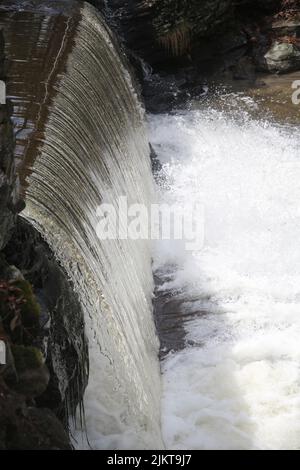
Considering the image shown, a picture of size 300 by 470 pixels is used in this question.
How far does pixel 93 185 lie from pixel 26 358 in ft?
7.16

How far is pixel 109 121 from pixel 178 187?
1.43m

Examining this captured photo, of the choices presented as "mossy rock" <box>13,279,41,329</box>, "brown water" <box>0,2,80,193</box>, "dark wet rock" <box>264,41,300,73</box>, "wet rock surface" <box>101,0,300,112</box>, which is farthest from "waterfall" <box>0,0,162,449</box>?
"dark wet rock" <box>264,41,300,73</box>

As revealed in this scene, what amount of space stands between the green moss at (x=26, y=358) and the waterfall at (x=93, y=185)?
87 cm

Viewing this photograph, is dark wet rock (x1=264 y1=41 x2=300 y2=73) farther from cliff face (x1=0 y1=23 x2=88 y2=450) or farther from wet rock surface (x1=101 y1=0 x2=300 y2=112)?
cliff face (x1=0 y1=23 x2=88 y2=450)

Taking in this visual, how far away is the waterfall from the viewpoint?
376 centimetres

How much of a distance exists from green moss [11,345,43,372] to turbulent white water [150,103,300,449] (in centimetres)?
182

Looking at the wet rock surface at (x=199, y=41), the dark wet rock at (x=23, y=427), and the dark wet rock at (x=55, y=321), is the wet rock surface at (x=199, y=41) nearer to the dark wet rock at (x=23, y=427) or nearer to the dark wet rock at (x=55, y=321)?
the dark wet rock at (x=55, y=321)

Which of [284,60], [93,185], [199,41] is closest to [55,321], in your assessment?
[93,185]

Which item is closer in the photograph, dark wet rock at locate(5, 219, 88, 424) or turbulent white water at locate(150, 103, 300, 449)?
dark wet rock at locate(5, 219, 88, 424)

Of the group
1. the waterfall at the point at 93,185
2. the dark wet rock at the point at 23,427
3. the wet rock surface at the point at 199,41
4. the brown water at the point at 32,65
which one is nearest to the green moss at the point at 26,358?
the dark wet rock at the point at 23,427

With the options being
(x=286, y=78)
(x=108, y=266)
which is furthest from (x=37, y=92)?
(x=286, y=78)

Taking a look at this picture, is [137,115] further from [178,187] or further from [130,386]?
[130,386]

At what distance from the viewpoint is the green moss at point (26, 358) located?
2.73 m

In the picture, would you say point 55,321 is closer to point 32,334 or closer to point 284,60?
point 32,334
